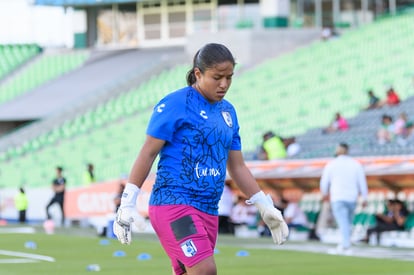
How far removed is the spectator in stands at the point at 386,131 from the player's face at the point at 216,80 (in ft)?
61.4

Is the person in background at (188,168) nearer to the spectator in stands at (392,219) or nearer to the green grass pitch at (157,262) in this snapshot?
the green grass pitch at (157,262)

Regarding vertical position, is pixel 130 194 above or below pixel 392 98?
above

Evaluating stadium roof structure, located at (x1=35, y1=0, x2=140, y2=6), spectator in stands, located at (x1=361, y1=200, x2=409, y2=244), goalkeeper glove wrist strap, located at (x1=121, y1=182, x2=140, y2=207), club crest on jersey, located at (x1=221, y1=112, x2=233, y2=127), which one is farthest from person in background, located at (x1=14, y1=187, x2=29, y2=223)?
goalkeeper glove wrist strap, located at (x1=121, y1=182, x2=140, y2=207)

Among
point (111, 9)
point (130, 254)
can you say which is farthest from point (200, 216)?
point (111, 9)

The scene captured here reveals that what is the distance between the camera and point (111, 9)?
188 feet

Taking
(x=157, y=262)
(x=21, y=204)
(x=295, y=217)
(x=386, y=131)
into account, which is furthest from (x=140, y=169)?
(x=21, y=204)

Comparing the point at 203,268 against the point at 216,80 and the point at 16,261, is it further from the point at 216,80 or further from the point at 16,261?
the point at 16,261

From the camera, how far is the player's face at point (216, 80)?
7.78m

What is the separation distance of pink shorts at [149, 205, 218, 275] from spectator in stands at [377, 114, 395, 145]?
18.7 m

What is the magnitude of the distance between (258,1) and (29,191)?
17937 millimetres

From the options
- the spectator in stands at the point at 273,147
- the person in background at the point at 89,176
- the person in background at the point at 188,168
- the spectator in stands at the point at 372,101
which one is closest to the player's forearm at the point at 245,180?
the person in background at the point at 188,168

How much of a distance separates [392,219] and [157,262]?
695 cm

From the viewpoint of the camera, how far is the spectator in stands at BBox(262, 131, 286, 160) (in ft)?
91.1

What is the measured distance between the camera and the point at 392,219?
22.6m
